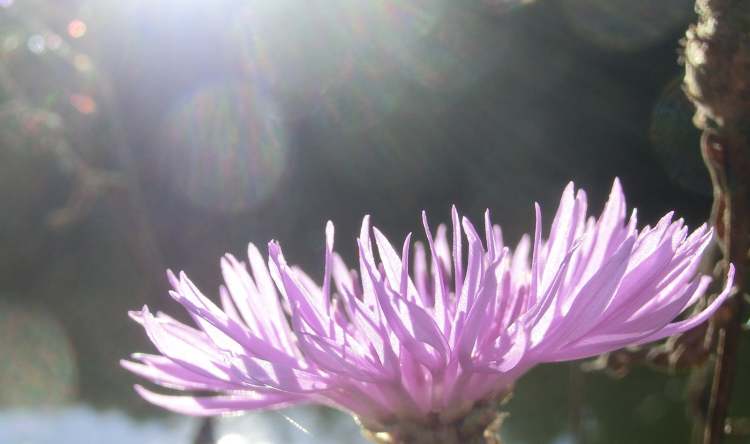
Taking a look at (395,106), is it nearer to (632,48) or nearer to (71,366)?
(632,48)

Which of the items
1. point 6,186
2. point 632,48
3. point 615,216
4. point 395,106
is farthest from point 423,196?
point 615,216

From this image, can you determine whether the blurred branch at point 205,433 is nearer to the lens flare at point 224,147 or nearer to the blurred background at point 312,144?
the blurred background at point 312,144

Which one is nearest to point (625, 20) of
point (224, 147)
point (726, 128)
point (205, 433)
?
point (224, 147)

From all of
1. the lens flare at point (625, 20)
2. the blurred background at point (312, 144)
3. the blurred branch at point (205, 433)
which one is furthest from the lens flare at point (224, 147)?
the blurred branch at point (205, 433)

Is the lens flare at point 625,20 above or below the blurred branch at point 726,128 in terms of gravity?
above

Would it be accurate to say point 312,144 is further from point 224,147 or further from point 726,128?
point 726,128

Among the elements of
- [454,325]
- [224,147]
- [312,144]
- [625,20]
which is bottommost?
[454,325]
